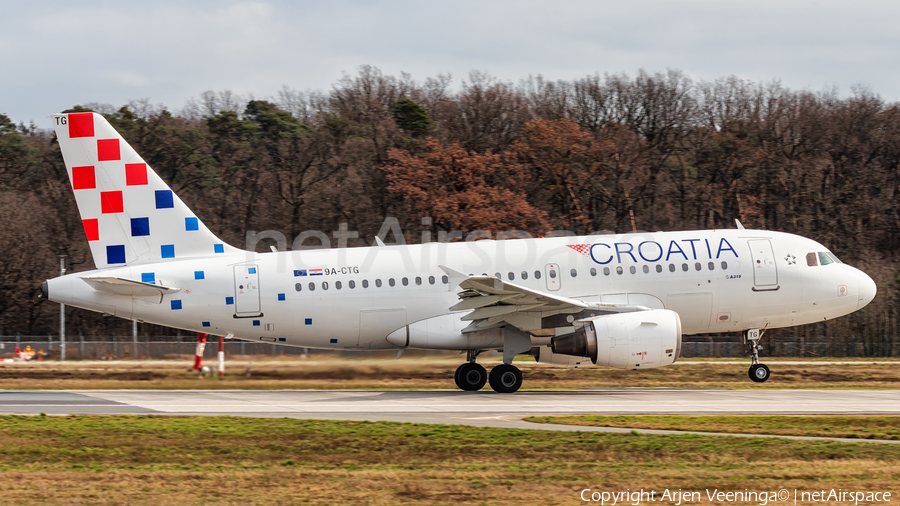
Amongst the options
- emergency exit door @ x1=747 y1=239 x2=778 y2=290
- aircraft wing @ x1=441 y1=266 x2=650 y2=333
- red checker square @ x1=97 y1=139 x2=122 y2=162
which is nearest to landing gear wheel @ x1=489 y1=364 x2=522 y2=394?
aircraft wing @ x1=441 y1=266 x2=650 y2=333

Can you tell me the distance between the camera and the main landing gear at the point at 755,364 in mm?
22797

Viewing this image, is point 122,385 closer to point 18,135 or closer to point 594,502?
point 594,502

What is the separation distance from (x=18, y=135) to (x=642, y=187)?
130ft

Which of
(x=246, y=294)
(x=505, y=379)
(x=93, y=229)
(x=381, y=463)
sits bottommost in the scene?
(x=381, y=463)

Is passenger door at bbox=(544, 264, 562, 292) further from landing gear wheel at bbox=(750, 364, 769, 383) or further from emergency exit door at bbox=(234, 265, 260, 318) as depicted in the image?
emergency exit door at bbox=(234, 265, 260, 318)

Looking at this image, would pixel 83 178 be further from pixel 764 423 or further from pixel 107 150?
pixel 764 423

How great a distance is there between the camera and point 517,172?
156 ft

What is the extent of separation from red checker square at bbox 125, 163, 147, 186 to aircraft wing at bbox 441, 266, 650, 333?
826cm

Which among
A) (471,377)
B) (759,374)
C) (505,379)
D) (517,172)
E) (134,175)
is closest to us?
(505,379)

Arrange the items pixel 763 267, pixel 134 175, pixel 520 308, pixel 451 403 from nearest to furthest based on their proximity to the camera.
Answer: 1. pixel 451 403
2. pixel 520 308
3. pixel 134 175
4. pixel 763 267

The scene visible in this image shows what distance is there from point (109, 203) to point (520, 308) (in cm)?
1025

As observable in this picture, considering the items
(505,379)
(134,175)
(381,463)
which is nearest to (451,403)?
(505,379)

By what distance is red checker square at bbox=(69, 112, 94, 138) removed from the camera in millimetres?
21906

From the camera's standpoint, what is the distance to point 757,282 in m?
22.5
